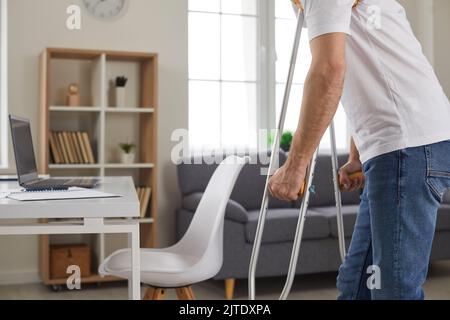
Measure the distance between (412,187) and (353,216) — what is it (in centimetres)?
283

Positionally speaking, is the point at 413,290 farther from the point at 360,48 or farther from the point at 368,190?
the point at 360,48

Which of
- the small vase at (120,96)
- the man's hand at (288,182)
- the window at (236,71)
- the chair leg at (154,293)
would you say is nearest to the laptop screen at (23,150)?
the chair leg at (154,293)

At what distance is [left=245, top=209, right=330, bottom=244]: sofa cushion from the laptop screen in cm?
158

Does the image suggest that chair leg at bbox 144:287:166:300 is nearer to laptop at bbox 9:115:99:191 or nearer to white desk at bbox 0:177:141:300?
laptop at bbox 9:115:99:191

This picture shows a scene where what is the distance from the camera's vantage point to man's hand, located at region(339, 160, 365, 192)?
1786 mm

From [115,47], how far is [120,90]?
1.22 feet

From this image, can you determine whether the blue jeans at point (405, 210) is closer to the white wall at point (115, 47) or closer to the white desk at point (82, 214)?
the white desk at point (82, 214)

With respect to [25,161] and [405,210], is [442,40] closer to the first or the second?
[25,161]

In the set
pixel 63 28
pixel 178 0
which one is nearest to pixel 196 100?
pixel 178 0

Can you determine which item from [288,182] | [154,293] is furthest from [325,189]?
[288,182]

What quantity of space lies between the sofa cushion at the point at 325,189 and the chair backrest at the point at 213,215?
6.77ft

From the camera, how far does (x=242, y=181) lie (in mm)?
4453

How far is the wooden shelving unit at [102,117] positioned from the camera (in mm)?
4137

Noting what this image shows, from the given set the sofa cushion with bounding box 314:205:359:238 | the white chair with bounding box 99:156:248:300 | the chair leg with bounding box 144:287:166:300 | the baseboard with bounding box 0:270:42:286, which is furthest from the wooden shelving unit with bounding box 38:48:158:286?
the chair leg with bounding box 144:287:166:300
